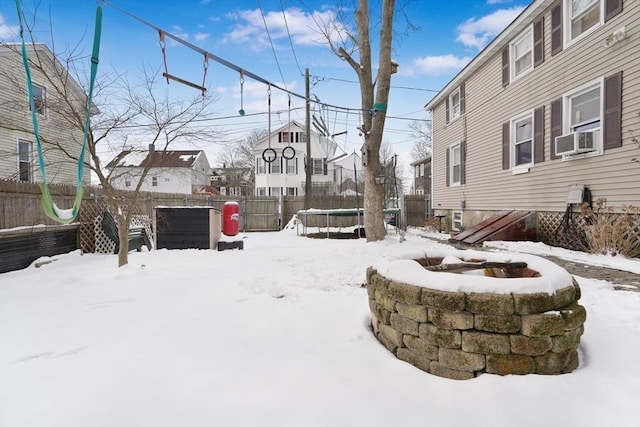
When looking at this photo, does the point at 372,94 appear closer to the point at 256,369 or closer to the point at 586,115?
the point at 586,115

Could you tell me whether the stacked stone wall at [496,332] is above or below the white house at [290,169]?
below

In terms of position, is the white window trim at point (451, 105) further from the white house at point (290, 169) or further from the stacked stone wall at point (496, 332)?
the white house at point (290, 169)

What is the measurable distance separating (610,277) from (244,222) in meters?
12.2

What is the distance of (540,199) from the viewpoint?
712 centimetres

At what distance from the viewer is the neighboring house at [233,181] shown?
3412cm

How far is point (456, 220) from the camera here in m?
10.9

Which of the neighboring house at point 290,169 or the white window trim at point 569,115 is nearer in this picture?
the white window trim at point 569,115

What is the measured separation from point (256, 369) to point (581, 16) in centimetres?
825

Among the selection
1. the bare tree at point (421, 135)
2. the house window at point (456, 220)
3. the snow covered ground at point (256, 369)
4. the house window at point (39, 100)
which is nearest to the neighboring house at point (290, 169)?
the bare tree at point (421, 135)

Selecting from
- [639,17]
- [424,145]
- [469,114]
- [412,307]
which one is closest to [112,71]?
[412,307]

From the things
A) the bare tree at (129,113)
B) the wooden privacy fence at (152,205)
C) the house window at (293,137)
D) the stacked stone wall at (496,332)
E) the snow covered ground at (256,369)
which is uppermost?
the house window at (293,137)

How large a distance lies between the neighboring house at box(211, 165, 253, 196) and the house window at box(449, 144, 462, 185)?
968 inches

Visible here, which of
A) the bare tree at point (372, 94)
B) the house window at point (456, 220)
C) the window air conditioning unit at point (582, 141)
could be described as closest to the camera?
the window air conditioning unit at point (582, 141)

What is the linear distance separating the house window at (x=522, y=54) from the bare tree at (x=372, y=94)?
338cm
